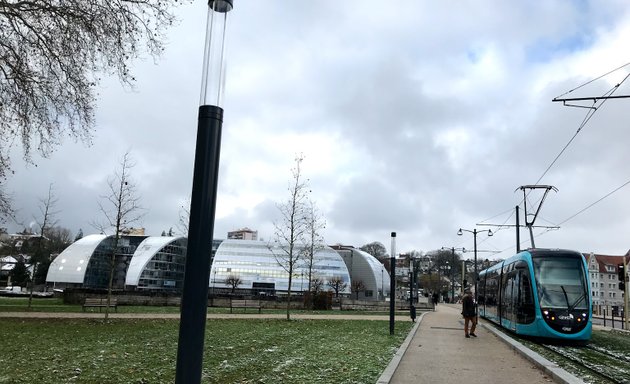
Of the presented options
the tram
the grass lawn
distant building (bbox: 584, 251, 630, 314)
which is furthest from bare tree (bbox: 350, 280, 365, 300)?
the grass lawn

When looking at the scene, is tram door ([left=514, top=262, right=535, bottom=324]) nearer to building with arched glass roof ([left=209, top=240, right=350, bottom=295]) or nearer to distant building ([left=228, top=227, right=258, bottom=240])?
building with arched glass roof ([left=209, top=240, right=350, bottom=295])

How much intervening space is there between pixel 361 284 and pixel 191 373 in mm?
112062

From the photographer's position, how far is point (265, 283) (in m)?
99.8

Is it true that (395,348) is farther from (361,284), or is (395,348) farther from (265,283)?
(361,284)

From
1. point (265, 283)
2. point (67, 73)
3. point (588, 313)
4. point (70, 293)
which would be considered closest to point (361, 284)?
point (265, 283)

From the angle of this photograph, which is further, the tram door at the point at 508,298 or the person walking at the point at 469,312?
the tram door at the point at 508,298

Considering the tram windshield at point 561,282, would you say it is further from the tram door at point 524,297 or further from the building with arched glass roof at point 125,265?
the building with arched glass roof at point 125,265

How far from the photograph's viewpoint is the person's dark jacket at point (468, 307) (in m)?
19.3

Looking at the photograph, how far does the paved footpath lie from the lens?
975cm

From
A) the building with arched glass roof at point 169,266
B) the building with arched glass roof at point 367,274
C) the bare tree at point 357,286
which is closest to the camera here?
the building with arched glass roof at point 169,266

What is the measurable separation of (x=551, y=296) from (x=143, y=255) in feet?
281

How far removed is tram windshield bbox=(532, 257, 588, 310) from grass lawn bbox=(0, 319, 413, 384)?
218 inches

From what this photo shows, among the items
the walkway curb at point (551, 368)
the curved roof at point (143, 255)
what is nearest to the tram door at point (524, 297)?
the walkway curb at point (551, 368)

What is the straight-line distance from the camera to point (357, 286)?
109375 millimetres
